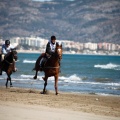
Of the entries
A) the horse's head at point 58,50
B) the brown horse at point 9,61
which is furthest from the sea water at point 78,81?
the horse's head at point 58,50

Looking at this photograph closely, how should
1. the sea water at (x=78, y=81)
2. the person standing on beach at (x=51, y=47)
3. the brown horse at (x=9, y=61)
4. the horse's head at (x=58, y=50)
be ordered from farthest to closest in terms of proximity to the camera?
the sea water at (x=78, y=81)
the brown horse at (x=9, y=61)
the person standing on beach at (x=51, y=47)
the horse's head at (x=58, y=50)

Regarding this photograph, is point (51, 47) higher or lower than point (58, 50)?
higher

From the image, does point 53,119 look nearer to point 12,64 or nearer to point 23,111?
point 23,111

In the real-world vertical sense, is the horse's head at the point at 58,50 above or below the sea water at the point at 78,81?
above

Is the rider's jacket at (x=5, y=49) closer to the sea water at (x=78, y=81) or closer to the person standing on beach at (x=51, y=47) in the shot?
the person standing on beach at (x=51, y=47)

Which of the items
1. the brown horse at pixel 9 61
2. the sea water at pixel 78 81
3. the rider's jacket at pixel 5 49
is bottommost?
the sea water at pixel 78 81

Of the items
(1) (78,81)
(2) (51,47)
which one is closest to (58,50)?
(2) (51,47)

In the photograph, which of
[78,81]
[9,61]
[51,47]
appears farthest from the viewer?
[78,81]

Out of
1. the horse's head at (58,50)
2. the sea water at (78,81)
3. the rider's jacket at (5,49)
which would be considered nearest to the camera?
the horse's head at (58,50)

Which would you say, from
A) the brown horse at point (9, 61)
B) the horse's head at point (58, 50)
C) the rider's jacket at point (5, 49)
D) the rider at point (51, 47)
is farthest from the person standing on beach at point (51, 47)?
the rider's jacket at point (5, 49)

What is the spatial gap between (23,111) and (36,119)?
1.28m

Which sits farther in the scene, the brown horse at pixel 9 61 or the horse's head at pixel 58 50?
the brown horse at pixel 9 61

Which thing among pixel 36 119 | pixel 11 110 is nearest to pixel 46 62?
pixel 11 110

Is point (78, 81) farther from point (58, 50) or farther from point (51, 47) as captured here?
point (58, 50)
